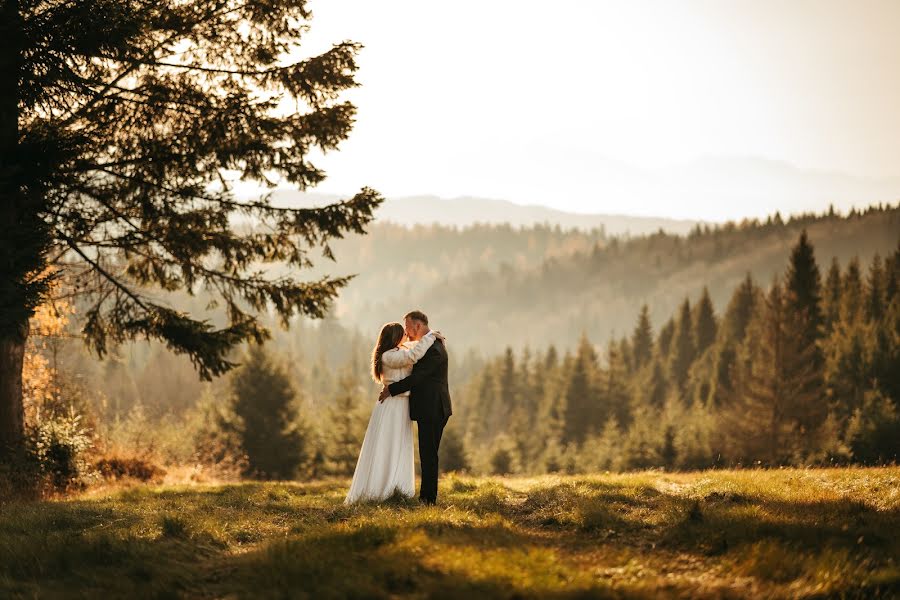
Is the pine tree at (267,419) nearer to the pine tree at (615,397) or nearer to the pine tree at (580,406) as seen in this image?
the pine tree at (580,406)

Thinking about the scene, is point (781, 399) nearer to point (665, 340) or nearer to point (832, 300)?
point (832, 300)

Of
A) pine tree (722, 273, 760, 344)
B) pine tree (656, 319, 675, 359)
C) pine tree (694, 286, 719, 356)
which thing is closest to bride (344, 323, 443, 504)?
pine tree (722, 273, 760, 344)

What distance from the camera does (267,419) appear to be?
1624 inches

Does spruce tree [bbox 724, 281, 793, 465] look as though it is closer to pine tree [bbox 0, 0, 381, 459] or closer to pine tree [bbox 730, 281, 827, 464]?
pine tree [bbox 730, 281, 827, 464]

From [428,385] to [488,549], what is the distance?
3.92 meters

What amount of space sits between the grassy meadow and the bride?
0.53 metres

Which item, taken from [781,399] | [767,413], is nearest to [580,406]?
[767,413]

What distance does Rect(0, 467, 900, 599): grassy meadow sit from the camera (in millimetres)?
5191

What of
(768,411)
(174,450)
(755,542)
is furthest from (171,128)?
(768,411)

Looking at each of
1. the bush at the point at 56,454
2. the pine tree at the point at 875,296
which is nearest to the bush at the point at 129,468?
the bush at the point at 56,454

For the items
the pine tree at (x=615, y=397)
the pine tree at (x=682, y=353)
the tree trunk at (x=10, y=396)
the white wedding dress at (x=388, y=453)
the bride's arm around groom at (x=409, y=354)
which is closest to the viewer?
the bride's arm around groom at (x=409, y=354)

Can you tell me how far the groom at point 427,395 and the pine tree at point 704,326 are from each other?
340 feet

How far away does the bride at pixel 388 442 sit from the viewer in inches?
387

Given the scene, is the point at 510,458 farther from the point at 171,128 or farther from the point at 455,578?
the point at 455,578
